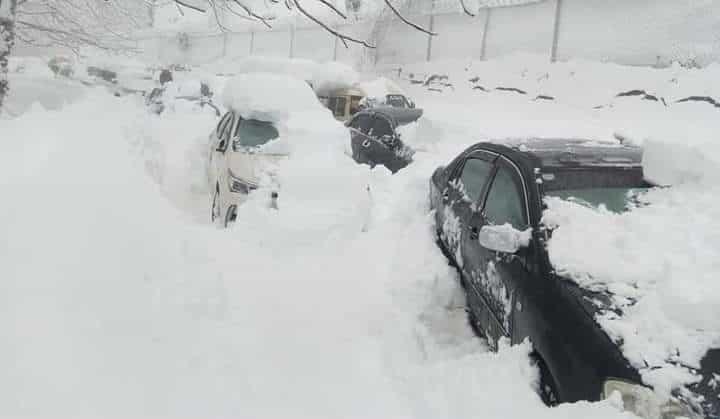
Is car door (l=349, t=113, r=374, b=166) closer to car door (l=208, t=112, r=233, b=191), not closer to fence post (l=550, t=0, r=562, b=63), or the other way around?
car door (l=208, t=112, r=233, b=191)

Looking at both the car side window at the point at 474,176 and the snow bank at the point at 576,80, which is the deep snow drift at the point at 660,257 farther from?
the snow bank at the point at 576,80

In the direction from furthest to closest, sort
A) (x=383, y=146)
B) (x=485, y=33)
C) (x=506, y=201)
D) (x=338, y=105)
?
1. (x=485, y=33)
2. (x=338, y=105)
3. (x=383, y=146)
4. (x=506, y=201)

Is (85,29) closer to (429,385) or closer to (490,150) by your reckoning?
(490,150)

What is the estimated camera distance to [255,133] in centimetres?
732

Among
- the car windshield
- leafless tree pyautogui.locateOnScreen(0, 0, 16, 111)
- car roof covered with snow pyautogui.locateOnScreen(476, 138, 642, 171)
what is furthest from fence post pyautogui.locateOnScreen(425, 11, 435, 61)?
car roof covered with snow pyautogui.locateOnScreen(476, 138, 642, 171)

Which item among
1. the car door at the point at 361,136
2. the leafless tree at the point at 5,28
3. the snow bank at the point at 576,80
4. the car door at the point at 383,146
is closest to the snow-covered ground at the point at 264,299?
the leafless tree at the point at 5,28

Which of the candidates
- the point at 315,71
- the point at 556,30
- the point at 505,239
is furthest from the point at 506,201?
the point at 315,71

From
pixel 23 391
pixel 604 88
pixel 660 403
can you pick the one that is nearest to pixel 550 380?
pixel 660 403

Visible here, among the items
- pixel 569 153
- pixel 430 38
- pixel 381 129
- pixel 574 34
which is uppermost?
pixel 430 38

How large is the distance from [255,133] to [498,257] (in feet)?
15.1

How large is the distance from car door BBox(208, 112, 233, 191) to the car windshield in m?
0.19

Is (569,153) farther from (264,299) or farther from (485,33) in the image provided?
(485,33)

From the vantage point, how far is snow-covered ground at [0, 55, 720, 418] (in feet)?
9.40

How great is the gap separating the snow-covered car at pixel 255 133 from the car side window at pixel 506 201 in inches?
112
